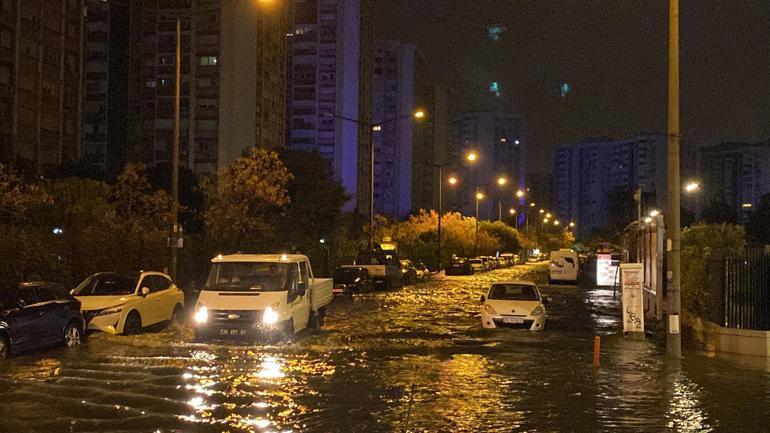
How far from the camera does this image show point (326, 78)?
123375 mm

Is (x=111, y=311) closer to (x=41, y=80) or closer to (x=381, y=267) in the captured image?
(x=381, y=267)

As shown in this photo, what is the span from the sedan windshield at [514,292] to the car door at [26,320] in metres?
12.4

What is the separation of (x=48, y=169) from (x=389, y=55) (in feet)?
294

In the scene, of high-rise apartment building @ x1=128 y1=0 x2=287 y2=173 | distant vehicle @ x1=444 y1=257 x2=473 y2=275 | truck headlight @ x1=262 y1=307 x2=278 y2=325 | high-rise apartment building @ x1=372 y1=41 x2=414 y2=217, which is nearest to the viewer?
truck headlight @ x1=262 y1=307 x2=278 y2=325

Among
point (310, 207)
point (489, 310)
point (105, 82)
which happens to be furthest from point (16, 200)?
point (105, 82)

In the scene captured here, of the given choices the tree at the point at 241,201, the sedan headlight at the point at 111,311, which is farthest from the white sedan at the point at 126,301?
the tree at the point at 241,201

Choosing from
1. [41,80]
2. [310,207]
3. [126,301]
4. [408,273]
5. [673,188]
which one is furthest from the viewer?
[41,80]

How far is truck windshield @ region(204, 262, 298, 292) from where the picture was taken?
19406 millimetres

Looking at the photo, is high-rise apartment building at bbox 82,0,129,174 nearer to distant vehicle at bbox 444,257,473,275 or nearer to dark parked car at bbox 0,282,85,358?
distant vehicle at bbox 444,257,473,275

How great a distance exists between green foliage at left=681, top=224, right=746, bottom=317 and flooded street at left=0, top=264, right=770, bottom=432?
6.83ft

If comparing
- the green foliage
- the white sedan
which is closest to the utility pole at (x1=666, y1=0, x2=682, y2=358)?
the green foliage

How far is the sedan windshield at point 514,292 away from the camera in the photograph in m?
24.5

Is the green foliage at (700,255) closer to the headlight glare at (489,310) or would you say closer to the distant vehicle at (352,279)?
the headlight glare at (489,310)

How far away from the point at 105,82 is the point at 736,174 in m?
Result: 106
